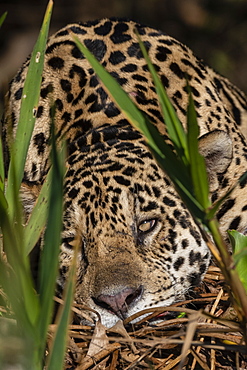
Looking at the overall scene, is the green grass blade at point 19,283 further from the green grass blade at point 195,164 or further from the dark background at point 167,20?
the dark background at point 167,20

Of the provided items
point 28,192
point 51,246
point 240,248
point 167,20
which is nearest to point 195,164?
point 51,246

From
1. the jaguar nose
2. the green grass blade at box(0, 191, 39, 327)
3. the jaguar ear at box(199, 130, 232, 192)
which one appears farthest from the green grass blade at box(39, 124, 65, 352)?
the jaguar ear at box(199, 130, 232, 192)

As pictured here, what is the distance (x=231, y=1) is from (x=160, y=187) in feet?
24.7

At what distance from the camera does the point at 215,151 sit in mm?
4574

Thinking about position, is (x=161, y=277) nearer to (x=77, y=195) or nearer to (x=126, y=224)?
(x=126, y=224)

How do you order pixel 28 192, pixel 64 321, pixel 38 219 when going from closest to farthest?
pixel 64 321 → pixel 38 219 → pixel 28 192

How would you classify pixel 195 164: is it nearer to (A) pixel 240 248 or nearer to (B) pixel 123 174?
(A) pixel 240 248

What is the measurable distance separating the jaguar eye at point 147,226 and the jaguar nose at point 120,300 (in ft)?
1.53

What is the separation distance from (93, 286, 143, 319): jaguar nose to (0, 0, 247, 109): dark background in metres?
7.30

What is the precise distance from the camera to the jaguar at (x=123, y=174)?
425cm

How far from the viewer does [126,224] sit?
4367 millimetres

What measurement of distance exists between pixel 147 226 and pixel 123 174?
31cm

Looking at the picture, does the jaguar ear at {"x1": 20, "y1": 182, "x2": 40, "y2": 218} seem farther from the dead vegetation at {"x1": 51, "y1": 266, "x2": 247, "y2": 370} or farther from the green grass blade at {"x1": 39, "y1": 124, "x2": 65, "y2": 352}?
the green grass blade at {"x1": 39, "y1": 124, "x2": 65, "y2": 352}

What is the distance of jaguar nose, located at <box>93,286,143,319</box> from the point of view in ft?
13.1
